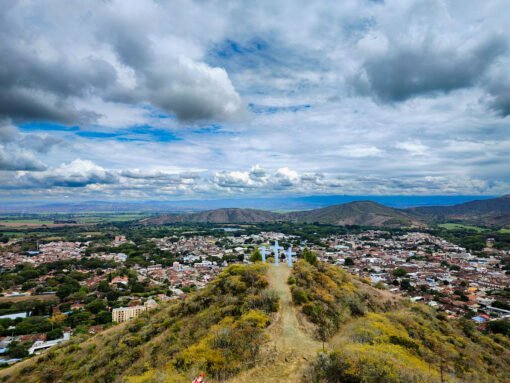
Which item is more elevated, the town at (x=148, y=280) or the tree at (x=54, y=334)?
the tree at (x=54, y=334)

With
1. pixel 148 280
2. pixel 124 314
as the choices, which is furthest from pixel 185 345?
pixel 148 280

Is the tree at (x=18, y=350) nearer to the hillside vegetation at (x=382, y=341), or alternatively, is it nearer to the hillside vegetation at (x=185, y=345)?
the hillside vegetation at (x=185, y=345)

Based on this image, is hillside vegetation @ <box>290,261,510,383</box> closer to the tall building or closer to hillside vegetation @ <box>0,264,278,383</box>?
hillside vegetation @ <box>0,264,278,383</box>

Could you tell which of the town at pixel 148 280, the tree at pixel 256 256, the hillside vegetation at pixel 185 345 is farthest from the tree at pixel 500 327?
the hillside vegetation at pixel 185 345

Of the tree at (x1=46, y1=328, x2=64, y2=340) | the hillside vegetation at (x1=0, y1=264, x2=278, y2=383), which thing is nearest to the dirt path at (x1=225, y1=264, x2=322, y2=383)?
the hillside vegetation at (x1=0, y1=264, x2=278, y2=383)

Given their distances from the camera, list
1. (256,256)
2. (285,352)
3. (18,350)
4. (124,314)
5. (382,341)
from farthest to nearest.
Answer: (124,314) → (18,350) → (256,256) → (382,341) → (285,352)

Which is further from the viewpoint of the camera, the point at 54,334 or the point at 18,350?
the point at 54,334

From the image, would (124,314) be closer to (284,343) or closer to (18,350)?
(18,350)
